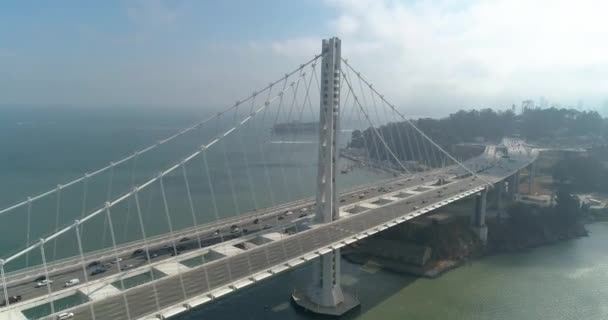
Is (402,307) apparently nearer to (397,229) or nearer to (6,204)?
(397,229)

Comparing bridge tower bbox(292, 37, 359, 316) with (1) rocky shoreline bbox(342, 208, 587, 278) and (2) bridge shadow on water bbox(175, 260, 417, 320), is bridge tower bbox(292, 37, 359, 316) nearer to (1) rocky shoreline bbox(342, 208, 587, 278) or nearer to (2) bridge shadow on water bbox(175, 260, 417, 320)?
(2) bridge shadow on water bbox(175, 260, 417, 320)

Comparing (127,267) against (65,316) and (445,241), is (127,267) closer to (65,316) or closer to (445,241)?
(65,316)

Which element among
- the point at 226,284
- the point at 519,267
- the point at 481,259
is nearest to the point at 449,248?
the point at 481,259

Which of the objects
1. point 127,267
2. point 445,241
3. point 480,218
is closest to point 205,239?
point 127,267

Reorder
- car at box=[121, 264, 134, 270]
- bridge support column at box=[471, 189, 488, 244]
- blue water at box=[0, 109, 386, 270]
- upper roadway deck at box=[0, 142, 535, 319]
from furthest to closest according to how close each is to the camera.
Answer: bridge support column at box=[471, 189, 488, 244]
blue water at box=[0, 109, 386, 270]
car at box=[121, 264, 134, 270]
upper roadway deck at box=[0, 142, 535, 319]

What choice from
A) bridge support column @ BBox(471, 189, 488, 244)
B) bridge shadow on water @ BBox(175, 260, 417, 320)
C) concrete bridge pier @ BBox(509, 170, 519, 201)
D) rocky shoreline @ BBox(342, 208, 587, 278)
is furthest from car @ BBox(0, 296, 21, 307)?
concrete bridge pier @ BBox(509, 170, 519, 201)

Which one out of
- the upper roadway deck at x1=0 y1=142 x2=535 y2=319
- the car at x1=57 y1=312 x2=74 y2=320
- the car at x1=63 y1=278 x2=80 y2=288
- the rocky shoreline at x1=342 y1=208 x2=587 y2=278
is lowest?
the rocky shoreline at x1=342 y1=208 x2=587 y2=278

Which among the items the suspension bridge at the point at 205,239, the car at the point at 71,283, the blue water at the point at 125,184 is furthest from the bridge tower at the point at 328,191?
the car at the point at 71,283

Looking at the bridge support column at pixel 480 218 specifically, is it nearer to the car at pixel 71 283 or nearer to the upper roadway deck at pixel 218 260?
the upper roadway deck at pixel 218 260
